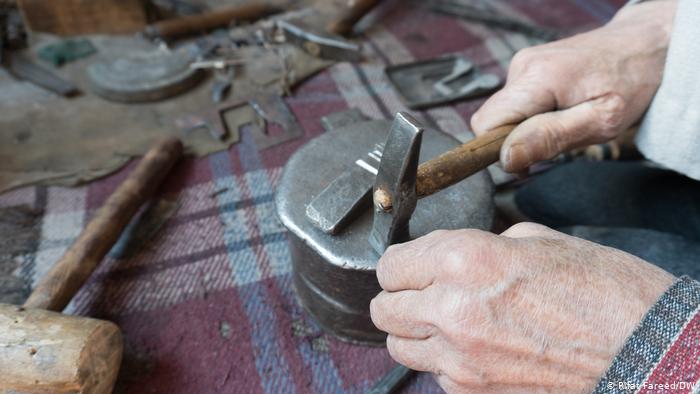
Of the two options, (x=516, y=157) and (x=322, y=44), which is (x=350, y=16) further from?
(x=516, y=157)

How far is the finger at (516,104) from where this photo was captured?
1.26 meters

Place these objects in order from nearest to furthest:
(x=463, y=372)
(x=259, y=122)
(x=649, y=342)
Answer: (x=649, y=342), (x=463, y=372), (x=259, y=122)

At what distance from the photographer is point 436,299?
88cm

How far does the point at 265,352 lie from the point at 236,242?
408 millimetres

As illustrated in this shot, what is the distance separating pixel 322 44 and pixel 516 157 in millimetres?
1474

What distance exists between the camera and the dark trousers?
4.42 ft

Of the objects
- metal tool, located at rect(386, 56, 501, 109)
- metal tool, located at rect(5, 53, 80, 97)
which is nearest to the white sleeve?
metal tool, located at rect(386, 56, 501, 109)

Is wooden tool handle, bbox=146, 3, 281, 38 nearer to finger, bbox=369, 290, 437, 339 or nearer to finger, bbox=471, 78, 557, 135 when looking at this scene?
finger, bbox=471, 78, 557, 135

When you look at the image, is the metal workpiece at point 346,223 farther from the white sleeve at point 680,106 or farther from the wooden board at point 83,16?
the wooden board at point 83,16

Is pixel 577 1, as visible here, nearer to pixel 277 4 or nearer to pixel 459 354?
pixel 277 4

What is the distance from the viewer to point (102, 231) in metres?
1.50

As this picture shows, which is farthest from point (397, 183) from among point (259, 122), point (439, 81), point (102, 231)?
point (439, 81)

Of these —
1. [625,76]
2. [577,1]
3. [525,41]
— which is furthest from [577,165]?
[577,1]

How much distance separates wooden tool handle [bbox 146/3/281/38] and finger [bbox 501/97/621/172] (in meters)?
1.93
